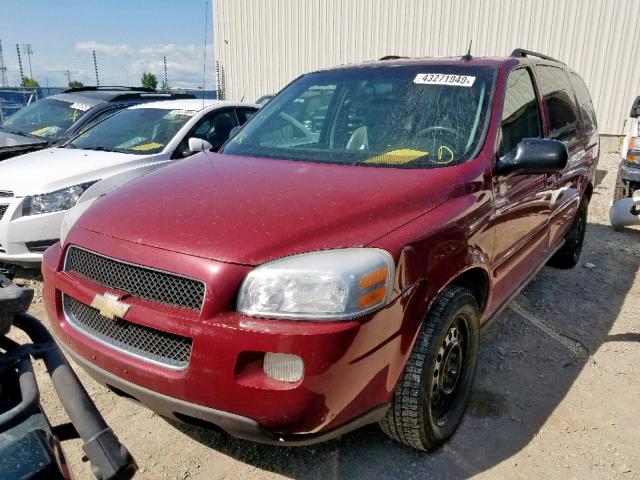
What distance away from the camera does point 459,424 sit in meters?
2.58

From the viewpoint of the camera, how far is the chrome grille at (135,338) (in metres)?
1.88

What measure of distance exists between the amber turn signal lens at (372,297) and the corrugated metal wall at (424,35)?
32.6ft

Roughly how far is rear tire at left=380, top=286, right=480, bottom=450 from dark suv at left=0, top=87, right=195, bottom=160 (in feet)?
18.0

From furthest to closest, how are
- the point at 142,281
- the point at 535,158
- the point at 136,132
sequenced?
the point at 136,132 < the point at 535,158 < the point at 142,281

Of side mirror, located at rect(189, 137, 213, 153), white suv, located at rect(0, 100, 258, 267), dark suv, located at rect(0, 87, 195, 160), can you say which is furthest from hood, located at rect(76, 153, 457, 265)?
dark suv, located at rect(0, 87, 195, 160)

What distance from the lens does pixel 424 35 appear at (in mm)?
12727

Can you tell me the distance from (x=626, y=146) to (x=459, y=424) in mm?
5482

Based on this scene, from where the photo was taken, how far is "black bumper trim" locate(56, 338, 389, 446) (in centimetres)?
182

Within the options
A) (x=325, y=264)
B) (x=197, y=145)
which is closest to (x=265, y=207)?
(x=325, y=264)

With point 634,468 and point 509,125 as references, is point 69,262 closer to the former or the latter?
point 509,125

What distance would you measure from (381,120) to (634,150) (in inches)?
198

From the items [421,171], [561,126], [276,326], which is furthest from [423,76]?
[276,326]

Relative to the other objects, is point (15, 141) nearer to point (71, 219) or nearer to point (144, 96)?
point (144, 96)

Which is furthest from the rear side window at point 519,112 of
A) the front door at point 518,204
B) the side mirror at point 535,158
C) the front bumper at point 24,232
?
the front bumper at point 24,232
